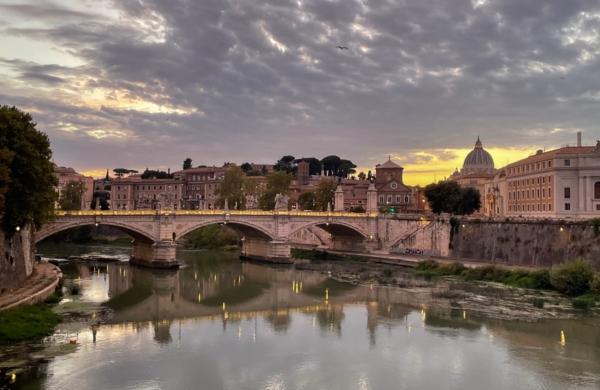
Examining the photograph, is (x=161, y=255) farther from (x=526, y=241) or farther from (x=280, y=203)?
(x=526, y=241)

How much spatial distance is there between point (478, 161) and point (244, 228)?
69.8 meters

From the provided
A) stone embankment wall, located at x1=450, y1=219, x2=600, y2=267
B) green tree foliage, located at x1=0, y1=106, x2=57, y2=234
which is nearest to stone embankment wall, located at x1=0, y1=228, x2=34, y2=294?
green tree foliage, located at x1=0, y1=106, x2=57, y2=234

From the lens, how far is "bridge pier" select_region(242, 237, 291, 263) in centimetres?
5045

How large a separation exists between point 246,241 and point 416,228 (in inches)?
605

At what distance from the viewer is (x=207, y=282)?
38.8 m

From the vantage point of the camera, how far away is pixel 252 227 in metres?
49.9

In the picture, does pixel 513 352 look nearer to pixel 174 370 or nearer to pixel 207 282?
pixel 174 370

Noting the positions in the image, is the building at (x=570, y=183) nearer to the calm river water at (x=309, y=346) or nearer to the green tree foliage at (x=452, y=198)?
the green tree foliage at (x=452, y=198)

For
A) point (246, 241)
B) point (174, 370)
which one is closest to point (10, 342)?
point (174, 370)

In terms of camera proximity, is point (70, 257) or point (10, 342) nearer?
point (10, 342)

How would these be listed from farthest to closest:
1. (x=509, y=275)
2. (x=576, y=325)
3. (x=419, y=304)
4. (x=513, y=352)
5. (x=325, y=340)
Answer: (x=509, y=275) → (x=419, y=304) → (x=576, y=325) → (x=325, y=340) → (x=513, y=352)

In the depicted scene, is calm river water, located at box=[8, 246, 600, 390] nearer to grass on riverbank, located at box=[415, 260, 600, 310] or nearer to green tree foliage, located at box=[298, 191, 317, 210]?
grass on riverbank, located at box=[415, 260, 600, 310]

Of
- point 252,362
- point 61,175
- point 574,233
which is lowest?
point 252,362

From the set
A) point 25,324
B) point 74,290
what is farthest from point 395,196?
point 25,324
